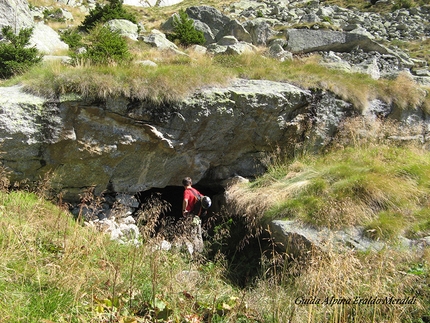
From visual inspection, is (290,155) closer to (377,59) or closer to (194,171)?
(194,171)

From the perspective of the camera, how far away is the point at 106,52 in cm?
905

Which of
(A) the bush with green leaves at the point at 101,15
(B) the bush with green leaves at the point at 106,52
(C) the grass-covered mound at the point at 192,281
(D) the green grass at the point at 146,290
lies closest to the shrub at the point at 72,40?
(A) the bush with green leaves at the point at 101,15

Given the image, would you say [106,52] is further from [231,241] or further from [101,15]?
[101,15]

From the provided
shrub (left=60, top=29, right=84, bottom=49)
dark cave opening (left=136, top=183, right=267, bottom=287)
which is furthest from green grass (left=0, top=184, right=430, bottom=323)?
shrub (left=60, top=29, right=84, bottom=49)

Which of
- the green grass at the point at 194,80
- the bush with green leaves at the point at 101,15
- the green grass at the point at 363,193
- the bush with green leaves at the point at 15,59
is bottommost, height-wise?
the green grass at the point at 363,193

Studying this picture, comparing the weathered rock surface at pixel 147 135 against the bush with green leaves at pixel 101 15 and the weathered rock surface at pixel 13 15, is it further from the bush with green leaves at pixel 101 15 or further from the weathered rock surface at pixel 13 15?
the bush with green leaves at pixel 101 15

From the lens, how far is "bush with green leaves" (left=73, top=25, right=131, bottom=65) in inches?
341

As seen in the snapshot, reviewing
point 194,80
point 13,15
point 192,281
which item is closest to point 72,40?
point 13,15

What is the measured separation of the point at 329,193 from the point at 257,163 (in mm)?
3000

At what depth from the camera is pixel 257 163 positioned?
957 centimetres

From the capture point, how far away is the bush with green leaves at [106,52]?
341 inches

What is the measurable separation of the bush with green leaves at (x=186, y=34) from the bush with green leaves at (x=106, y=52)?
17.9ft

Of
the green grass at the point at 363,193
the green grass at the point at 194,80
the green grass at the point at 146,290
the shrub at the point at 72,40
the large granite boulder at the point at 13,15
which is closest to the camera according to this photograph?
the green grass at the point at 146,290

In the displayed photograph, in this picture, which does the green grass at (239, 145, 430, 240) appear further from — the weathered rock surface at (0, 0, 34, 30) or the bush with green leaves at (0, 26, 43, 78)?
the weathered rock surface at (0, 0, 34, 30)
